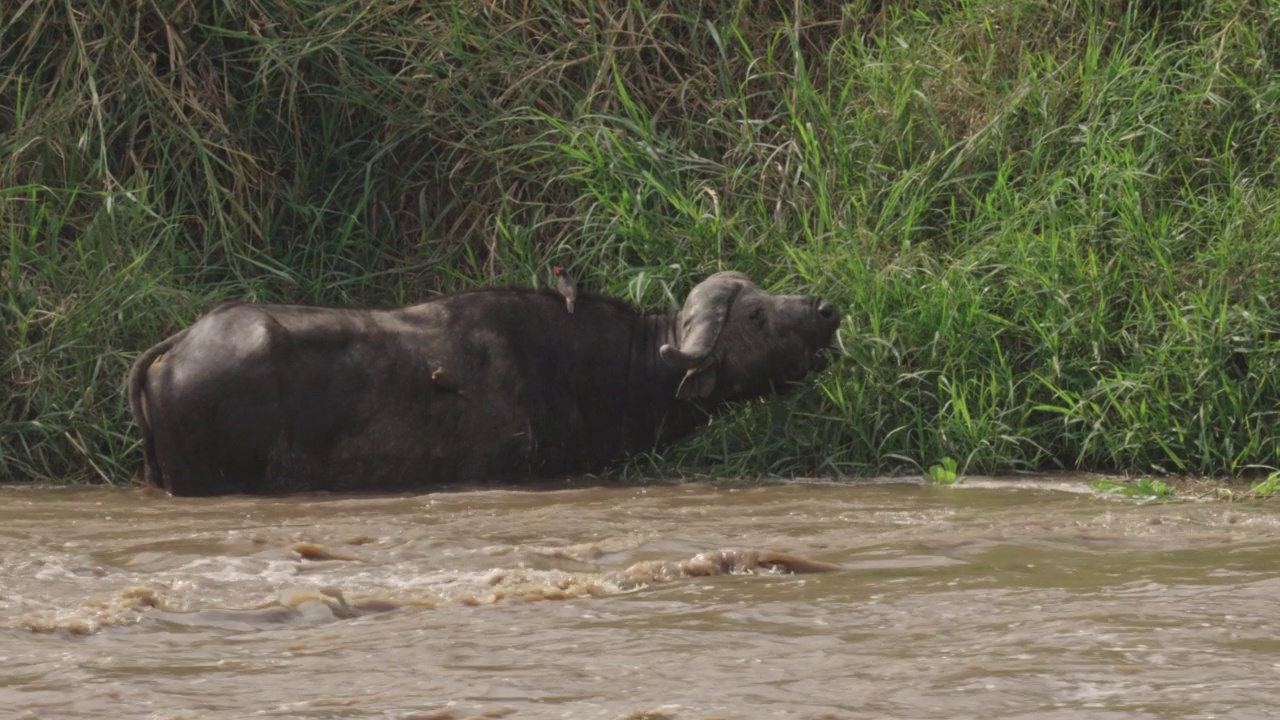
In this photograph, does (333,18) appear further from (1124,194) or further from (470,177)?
(1124,194)

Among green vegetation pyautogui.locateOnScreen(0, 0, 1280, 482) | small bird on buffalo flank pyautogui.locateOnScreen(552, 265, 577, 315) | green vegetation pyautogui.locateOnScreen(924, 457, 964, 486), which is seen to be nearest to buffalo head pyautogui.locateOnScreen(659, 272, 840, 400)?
green vegetation pyautogui.locateOnScreen(0, 0, 1280, 482)

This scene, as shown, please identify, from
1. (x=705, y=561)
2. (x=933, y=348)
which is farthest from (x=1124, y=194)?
(x=705, y=561)

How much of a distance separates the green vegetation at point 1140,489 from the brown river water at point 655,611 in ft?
0.46

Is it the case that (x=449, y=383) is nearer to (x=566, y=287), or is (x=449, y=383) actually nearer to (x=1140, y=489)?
(x=566, y=287)

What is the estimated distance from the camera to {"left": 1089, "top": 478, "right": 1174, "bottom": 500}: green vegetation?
6.05 meters

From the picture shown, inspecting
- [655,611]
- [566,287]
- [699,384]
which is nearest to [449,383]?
[566,287]

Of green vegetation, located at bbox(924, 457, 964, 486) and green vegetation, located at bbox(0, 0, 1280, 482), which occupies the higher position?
green vegetation, located at bbox(0, 0, 1280, 482)

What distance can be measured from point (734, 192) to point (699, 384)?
1.13 metres

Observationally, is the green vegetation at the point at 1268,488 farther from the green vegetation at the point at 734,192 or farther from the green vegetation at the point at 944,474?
the green vegetation at the point at 944,474

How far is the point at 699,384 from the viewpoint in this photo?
7238mm

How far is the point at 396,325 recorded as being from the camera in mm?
7156

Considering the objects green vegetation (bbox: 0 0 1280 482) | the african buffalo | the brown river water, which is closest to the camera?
the brown river water

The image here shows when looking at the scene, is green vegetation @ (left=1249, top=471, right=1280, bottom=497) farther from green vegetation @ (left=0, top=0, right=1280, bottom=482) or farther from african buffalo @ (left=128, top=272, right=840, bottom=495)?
african buffalo @ (left=128, top=272, right=840, bottom=495)

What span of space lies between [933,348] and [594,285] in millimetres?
1645
